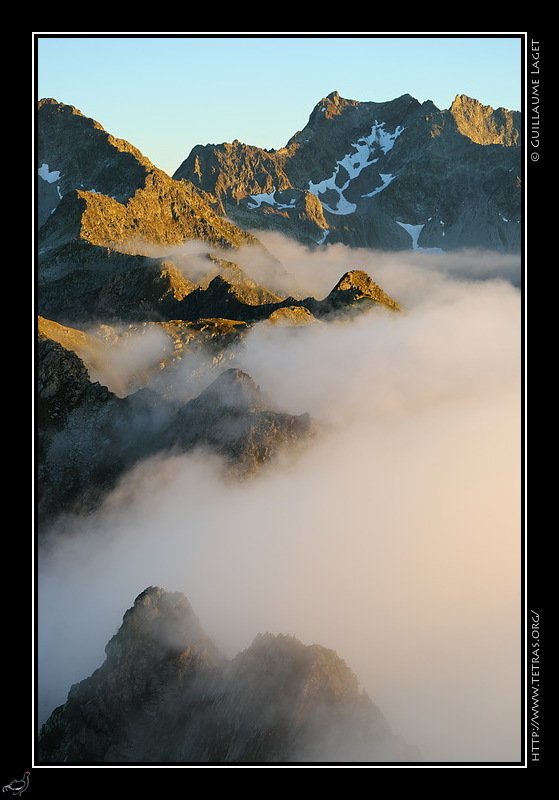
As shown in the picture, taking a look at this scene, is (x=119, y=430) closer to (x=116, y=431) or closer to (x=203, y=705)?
(x=116, y=431)

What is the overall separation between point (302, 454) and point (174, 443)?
1737 centimetres

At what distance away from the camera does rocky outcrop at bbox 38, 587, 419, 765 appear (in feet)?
209

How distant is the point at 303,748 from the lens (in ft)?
204

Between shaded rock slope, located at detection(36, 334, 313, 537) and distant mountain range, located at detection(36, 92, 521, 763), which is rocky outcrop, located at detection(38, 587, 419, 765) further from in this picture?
shaded rock slope, located at detection(36, 334, 313, 537)

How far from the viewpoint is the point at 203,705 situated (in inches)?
2736

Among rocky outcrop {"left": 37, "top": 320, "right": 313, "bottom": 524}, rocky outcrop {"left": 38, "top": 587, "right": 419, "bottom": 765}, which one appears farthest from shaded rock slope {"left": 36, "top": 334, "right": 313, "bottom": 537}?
rocky outcrop {"left": 38, "top": 587, "right": 419, "bottom": 765}

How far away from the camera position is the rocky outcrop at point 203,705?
209 feet
